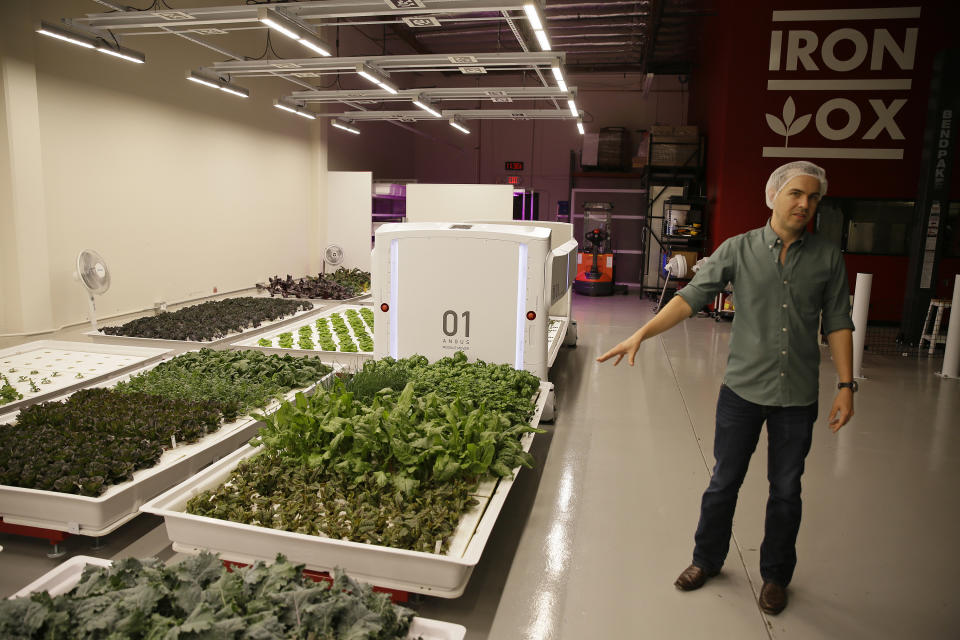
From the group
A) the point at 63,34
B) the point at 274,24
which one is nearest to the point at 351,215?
the point at 63,34

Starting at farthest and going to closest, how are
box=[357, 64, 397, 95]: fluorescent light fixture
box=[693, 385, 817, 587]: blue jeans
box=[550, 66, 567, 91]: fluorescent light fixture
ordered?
box=[357, 64, 397, 95]: fluorescent light fixture < box=[550, 66, 567, 91]: fluorescent light fixture < box=[693, 385, 817, 587]: blue jeans

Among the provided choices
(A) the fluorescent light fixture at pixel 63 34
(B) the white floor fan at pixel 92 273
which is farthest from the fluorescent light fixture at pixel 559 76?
(B) the white floor fan at pixel 92 273

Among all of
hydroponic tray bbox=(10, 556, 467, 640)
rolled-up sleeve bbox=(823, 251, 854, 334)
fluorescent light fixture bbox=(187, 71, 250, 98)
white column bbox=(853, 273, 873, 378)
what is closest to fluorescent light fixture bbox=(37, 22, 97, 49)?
fluorescent light fixture bbox=(187, 71, 250, 98)

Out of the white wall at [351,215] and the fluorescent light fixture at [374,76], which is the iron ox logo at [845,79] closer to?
the fluorescent light fixture at [374,76]

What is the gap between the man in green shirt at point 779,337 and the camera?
284 centimetres

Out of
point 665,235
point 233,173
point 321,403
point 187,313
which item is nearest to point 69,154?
point 187,313

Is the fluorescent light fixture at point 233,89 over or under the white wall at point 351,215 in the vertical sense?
over

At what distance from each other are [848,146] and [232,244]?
36.5 ft

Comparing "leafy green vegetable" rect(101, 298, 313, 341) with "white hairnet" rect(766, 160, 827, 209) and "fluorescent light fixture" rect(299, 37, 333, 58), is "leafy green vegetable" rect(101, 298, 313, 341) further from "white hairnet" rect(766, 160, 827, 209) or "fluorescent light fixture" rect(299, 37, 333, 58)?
"white hairnet" rect(766, 160, 827, 209)

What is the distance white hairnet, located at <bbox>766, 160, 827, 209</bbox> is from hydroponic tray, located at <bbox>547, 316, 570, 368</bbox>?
3.13m

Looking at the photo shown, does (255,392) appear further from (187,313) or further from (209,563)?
Result: (187,313)

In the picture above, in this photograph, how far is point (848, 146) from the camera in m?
10.9

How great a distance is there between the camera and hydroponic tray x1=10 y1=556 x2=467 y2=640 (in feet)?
7.41

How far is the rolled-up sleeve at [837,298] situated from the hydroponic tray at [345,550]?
1.81 metres
